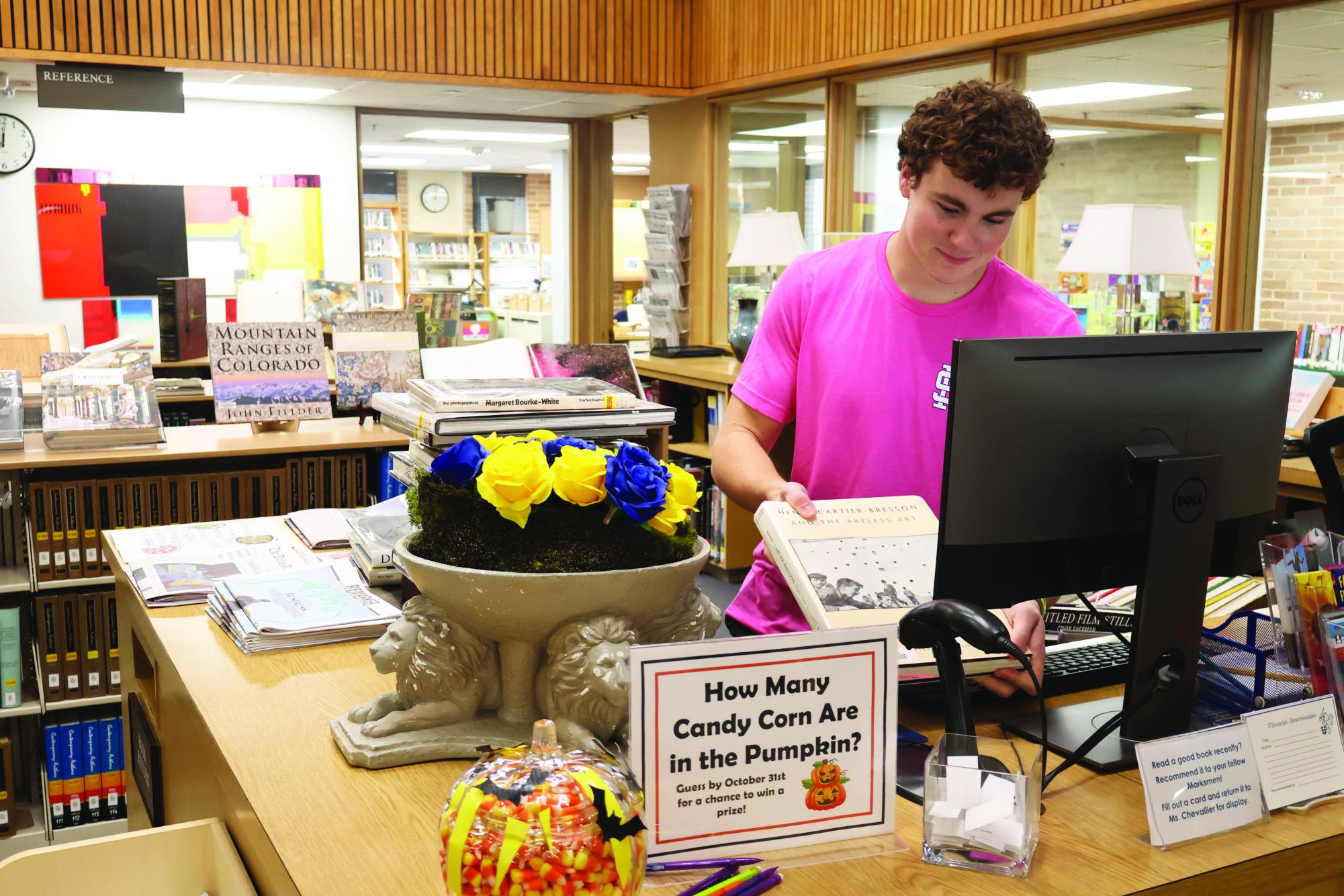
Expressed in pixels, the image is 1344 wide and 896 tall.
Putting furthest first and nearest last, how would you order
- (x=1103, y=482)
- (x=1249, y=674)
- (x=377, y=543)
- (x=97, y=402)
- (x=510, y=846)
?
1. (x=97, y=402)
2. (x=377, y=543)
3. (x=1249, y=674)
4. (x=1103, y=482)
5. (x=510, y=846)

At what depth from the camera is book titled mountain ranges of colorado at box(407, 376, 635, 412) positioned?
194 cm

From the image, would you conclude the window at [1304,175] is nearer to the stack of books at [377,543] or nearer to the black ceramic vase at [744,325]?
the black ceramic vase at [744,325]

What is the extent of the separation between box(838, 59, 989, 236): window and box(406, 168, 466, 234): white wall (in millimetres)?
12119

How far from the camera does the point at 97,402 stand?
11.4 feet

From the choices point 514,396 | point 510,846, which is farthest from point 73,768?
point 510,846

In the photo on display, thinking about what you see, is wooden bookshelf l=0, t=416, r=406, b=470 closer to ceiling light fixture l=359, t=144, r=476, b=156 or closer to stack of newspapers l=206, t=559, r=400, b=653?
stack of newspapers l=206, t=559, r=400, b=653

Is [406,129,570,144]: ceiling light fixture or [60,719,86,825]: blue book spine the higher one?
[406,129,570,144]: ceiling light fixture

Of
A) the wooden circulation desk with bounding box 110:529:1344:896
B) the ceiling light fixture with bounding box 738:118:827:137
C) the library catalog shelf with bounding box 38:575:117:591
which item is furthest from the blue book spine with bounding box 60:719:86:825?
the ceiling light fixture with bounding box 738:118:827:137

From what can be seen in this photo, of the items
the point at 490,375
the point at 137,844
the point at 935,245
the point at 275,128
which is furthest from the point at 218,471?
the point at 275,128

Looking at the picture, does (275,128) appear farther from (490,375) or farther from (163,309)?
(490,375)

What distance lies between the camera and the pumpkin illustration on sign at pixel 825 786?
1151mm

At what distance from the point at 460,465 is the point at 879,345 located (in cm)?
83

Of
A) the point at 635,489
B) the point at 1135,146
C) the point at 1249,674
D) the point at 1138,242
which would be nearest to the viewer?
the point at 635,489

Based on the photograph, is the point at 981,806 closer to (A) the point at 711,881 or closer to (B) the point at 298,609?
(A) the point at 711,881
